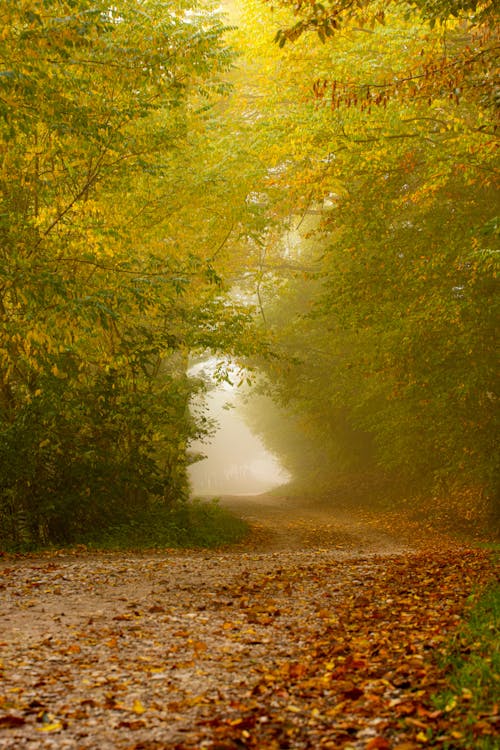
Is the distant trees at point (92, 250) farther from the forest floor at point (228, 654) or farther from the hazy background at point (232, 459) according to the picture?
the hazy background at point (232, 459)

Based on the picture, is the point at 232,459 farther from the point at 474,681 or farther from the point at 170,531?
the point at 474,681

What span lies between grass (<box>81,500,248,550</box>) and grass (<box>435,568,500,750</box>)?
7.66 m

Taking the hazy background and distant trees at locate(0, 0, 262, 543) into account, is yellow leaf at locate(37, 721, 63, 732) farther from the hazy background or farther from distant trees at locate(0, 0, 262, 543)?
the hazy background

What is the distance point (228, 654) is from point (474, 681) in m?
1.86

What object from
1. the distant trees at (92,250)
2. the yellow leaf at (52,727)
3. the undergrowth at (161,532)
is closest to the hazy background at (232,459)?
the undergrowth at (161,532)

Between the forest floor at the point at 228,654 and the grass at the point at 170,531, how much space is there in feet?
8.68

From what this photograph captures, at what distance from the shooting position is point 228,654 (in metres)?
5.01

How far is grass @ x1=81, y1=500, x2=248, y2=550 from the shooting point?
1206cm

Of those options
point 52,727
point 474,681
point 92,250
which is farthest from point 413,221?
point 52,727

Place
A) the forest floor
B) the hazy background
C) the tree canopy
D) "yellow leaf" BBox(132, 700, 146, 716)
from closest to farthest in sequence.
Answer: the forest floor → "yellow leaf" BBox(132, 700, 146, 716) → the tree canopy → the hazy background

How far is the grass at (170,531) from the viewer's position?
12.1 m

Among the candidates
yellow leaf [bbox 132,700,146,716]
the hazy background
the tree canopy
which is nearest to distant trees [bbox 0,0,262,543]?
the tree canopy

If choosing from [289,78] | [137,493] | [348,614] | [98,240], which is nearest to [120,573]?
[348,614]

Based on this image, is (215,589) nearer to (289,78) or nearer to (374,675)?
(374,675)
